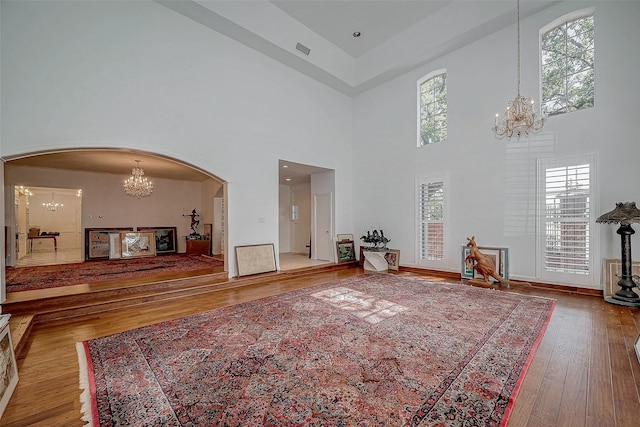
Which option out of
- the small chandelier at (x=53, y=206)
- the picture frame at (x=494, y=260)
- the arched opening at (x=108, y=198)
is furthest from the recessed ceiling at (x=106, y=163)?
the picture frame at (x=494, y=260)

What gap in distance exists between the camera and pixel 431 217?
625cm

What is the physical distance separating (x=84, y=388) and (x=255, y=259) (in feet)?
12.2

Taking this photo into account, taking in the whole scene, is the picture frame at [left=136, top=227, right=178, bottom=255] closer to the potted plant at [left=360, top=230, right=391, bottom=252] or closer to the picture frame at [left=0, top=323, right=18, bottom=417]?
the potted plant at [left=360, top=230, right=391, bottom=252]

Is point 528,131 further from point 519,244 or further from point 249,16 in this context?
point 249,16

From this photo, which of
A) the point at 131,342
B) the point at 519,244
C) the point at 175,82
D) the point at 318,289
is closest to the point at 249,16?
the point at 175,82

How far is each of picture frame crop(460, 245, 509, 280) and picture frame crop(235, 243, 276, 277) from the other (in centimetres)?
414

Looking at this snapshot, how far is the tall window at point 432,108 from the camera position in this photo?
621 cm

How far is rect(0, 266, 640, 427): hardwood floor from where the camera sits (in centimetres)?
164

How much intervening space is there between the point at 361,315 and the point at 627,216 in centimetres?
401

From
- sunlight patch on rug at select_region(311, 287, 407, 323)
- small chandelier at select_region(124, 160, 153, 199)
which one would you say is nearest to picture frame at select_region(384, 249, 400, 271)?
sunlight patch on rug at select_region(311, 287, 407, 323)

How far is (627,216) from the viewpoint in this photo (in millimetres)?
3627

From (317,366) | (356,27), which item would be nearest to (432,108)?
(356,27)

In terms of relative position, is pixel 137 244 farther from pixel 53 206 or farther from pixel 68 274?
pixel 53 206

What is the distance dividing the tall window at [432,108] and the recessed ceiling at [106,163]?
525cm
